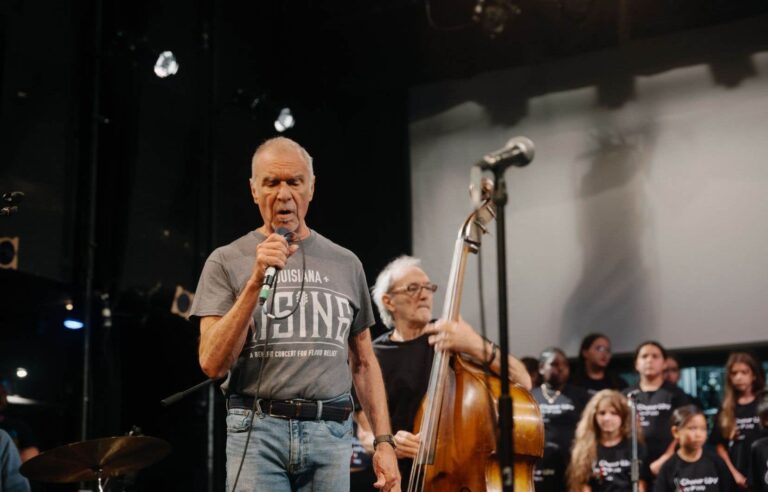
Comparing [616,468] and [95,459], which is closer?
[95,459]

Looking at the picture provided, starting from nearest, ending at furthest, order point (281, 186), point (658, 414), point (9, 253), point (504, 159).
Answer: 1. point (504, 159)
2. point (281, 186)
3. point (9, 253)
4. point (658, 414)

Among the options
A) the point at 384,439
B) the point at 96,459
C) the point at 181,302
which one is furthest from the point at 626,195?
the point at 384,439

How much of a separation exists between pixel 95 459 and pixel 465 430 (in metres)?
1.99

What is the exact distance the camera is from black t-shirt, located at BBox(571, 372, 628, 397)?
7.36m

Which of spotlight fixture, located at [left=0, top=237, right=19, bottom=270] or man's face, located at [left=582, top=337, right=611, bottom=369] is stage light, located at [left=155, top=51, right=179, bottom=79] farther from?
man's face, located at [left=582, top=337, right=611, bottom=369]

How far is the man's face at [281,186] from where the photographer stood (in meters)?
2.90

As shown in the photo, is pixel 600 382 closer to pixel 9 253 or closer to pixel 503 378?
pixel 9 253

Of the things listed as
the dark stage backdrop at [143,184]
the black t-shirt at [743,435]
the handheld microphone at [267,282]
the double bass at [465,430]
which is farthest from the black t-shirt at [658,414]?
the handheld microphone at [267,282]

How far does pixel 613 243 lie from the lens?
7.95 meters

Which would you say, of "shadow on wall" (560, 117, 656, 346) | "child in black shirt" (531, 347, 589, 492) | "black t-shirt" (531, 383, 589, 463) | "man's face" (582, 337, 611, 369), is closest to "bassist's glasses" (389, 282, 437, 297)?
"child in black shirt" (531, 347, 589, 492)

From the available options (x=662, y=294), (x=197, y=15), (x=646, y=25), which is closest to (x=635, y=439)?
(x=662, y=294)

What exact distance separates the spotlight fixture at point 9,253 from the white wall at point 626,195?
152 inches

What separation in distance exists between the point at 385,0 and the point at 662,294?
3502mm

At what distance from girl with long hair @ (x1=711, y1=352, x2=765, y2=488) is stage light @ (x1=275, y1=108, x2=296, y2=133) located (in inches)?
157
